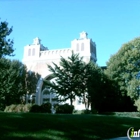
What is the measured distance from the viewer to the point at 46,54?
4847 centimetres

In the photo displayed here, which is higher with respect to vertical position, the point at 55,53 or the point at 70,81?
the point at 55,53

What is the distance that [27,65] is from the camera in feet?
160

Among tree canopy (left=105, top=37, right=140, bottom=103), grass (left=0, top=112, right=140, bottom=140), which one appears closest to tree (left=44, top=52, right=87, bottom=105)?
tree canopy (left=105, top=37, right=140, bottom=103)

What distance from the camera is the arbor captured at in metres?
29.8

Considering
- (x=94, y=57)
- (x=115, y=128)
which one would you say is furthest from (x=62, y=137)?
(x=94, y=57)

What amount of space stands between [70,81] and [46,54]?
19.5 m

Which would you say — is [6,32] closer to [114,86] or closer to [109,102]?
[114,86]

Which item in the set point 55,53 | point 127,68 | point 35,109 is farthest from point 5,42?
point 55,53

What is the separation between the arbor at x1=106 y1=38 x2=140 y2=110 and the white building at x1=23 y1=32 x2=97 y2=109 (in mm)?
12603

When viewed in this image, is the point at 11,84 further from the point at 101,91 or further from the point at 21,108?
the point at 101,91

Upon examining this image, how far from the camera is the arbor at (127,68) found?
29795mm

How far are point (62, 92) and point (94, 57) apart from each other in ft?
61.1

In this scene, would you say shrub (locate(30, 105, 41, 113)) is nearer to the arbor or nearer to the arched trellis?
the arbor

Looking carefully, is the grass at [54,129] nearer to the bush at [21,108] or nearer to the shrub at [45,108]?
the shrub at [45,108]
